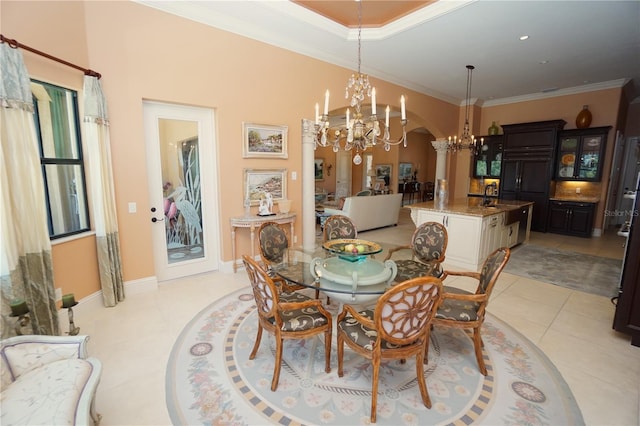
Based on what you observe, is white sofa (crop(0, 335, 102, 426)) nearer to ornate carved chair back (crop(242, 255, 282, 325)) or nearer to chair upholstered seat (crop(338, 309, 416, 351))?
ornate carved chair back (crop(242, 255, 282, 325))

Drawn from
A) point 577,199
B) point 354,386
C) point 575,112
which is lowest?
point 354,386

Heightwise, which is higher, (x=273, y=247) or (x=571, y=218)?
(x=273, y=247)

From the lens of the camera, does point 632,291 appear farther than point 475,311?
Yes

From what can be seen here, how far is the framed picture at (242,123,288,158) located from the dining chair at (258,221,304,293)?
1.58m

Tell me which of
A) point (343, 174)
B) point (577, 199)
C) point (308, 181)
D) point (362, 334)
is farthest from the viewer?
point (343, 174)

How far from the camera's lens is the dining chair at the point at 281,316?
206 cm

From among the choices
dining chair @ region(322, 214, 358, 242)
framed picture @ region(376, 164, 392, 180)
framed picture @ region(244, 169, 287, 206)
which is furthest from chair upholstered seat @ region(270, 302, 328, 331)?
framed picture @ region(376, 164, 392, 180)

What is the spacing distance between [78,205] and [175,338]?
6.30ft

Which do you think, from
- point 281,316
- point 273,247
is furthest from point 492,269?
point 273,247

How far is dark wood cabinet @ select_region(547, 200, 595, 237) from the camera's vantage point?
6648 mm

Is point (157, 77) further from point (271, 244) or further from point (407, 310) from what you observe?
point (407, 310)

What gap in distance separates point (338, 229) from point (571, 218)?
6595 millimetres

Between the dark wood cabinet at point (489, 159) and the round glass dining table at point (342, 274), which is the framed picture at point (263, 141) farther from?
the dark wood cabinet at point (489, 159)

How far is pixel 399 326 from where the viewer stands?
183cm
